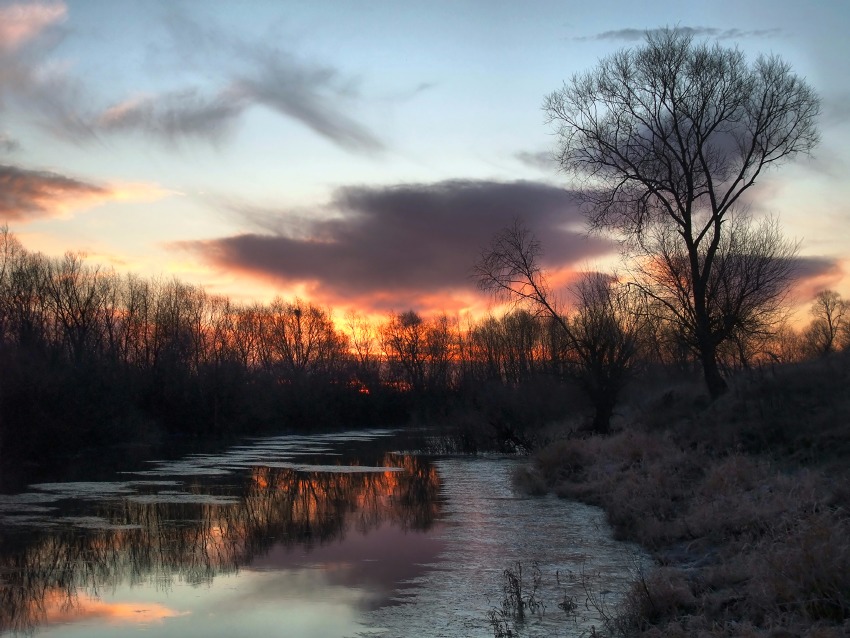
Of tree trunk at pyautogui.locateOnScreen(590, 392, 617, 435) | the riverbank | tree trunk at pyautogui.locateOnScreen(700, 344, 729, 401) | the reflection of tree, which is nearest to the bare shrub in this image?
the riverbank

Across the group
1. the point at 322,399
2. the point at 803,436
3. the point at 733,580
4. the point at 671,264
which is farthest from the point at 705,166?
the point at 322,399

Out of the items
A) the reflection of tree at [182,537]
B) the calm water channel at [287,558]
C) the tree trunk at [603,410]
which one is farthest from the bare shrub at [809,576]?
the tree trunk at [603,410]

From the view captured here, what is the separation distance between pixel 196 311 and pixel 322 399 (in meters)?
17.9

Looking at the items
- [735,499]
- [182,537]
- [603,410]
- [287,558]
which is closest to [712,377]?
[603,410]

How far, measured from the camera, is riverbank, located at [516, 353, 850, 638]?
25.0ft

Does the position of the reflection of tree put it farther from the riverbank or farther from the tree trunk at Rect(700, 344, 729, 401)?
the tree trunk at Rect(700, 344, 729, 401)

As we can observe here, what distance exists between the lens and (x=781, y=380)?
21.3 meters

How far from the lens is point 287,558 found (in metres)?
13.2

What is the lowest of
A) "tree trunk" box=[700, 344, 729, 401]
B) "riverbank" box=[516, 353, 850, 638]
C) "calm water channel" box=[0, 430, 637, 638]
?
"calm water channel" box=[0, 430, 637, 638]

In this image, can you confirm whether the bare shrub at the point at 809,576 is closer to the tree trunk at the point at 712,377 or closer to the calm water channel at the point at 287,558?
the calm water channel at the point at 287,558

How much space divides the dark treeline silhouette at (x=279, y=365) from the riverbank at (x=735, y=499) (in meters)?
7.05

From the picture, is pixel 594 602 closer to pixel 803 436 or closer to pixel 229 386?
pixel 803 436

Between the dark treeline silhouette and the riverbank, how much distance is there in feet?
23.1

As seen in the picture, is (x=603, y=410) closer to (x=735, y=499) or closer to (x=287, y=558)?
(x=735, y=499)
